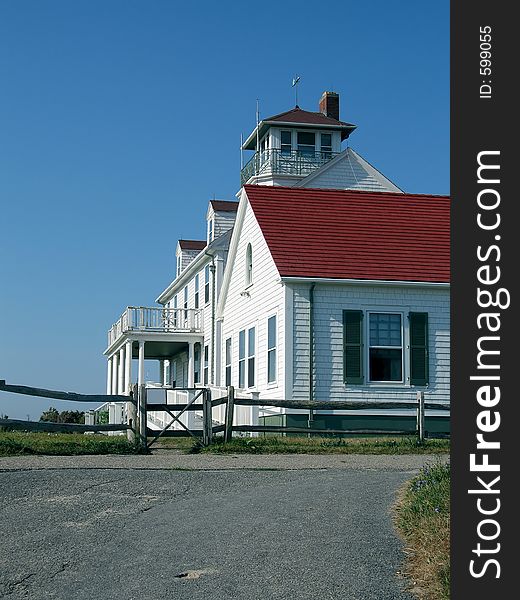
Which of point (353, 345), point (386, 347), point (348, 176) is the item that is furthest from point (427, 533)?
point (348, 176)

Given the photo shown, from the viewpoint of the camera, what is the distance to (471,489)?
14.6ft

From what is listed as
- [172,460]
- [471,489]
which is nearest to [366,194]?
[172,460]

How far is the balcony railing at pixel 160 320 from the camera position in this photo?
123 feet

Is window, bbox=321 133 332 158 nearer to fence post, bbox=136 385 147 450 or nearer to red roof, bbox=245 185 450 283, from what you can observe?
red roof, bbox=245 185 450 283

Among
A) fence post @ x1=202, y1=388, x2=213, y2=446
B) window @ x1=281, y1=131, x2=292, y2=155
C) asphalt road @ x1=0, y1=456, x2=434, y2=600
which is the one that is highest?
window @ x1=281, y1=131, x2=292, y2=155

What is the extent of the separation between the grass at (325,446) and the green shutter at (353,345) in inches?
134

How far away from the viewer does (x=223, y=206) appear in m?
40.2

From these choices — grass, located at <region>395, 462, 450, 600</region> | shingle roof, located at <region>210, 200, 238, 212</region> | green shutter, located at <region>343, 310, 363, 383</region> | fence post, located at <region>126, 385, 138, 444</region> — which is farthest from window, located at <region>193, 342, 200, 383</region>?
grass, located at <region>395, 462, 450, 600</region>

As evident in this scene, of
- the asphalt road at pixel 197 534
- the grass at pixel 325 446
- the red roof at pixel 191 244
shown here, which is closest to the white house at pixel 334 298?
the grass at pixel 325 446

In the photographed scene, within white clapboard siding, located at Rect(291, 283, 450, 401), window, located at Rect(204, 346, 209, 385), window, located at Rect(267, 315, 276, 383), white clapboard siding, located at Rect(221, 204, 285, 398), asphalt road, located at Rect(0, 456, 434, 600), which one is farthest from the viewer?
window, located at Rect(204, 346, 209, 385)

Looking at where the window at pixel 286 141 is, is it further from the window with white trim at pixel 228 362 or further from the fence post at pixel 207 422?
the fence post at pixel 207 422

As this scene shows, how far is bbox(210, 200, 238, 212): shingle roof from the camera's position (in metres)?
40.0

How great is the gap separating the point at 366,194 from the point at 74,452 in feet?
44.6

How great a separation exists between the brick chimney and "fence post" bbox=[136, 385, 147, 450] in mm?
28684
